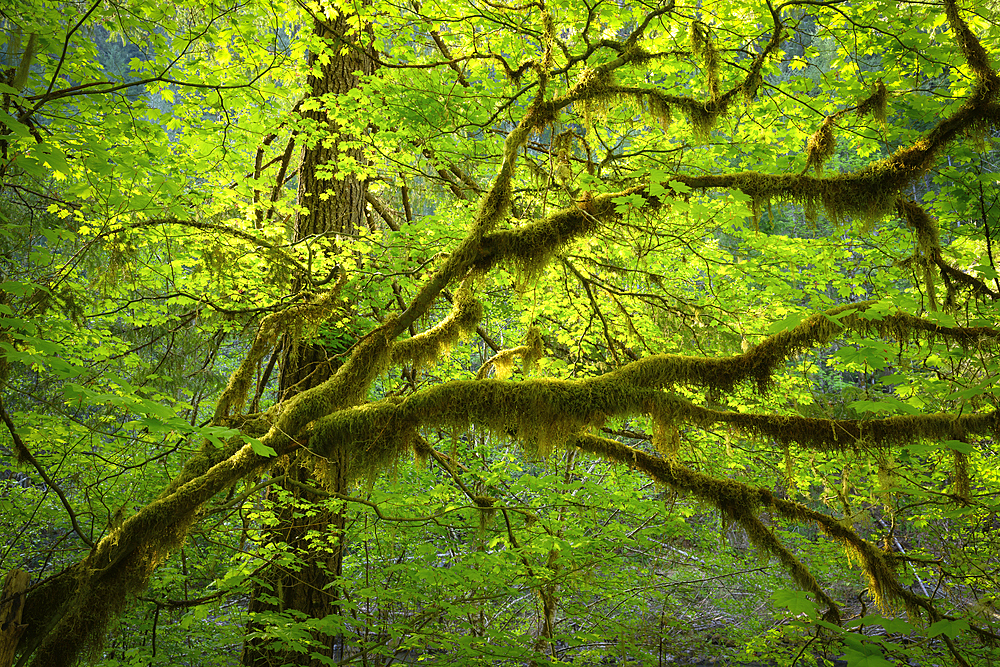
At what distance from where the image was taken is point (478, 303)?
12.7 ft

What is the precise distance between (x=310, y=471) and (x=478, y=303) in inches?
69.6

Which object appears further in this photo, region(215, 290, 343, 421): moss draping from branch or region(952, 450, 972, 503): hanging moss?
region(215, 290, 343, 421): moss draping from branch

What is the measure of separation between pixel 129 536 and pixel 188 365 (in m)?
4.67

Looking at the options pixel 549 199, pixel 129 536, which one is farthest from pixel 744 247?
pixel 129 536

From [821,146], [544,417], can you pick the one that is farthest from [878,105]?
[544,417]

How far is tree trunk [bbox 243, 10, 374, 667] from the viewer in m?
4.36

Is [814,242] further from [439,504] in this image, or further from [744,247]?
[439,504]

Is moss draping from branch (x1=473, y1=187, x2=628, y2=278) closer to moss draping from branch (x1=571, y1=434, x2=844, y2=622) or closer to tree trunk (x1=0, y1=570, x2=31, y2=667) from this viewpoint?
moss draping from branch (x1=571, y1=434, x2=844, y2=622)

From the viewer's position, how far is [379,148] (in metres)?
5.30

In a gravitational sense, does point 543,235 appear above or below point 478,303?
above

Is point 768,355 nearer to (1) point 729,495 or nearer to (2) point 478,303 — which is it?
(1) point 729,495

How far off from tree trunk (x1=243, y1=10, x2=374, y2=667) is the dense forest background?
0.15 ft

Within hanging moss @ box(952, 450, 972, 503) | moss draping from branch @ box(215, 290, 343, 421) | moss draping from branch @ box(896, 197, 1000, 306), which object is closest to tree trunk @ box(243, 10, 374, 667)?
moss draping from branch @ box(215, 290, 343, 421)

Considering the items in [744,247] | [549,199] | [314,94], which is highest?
[314,94]
